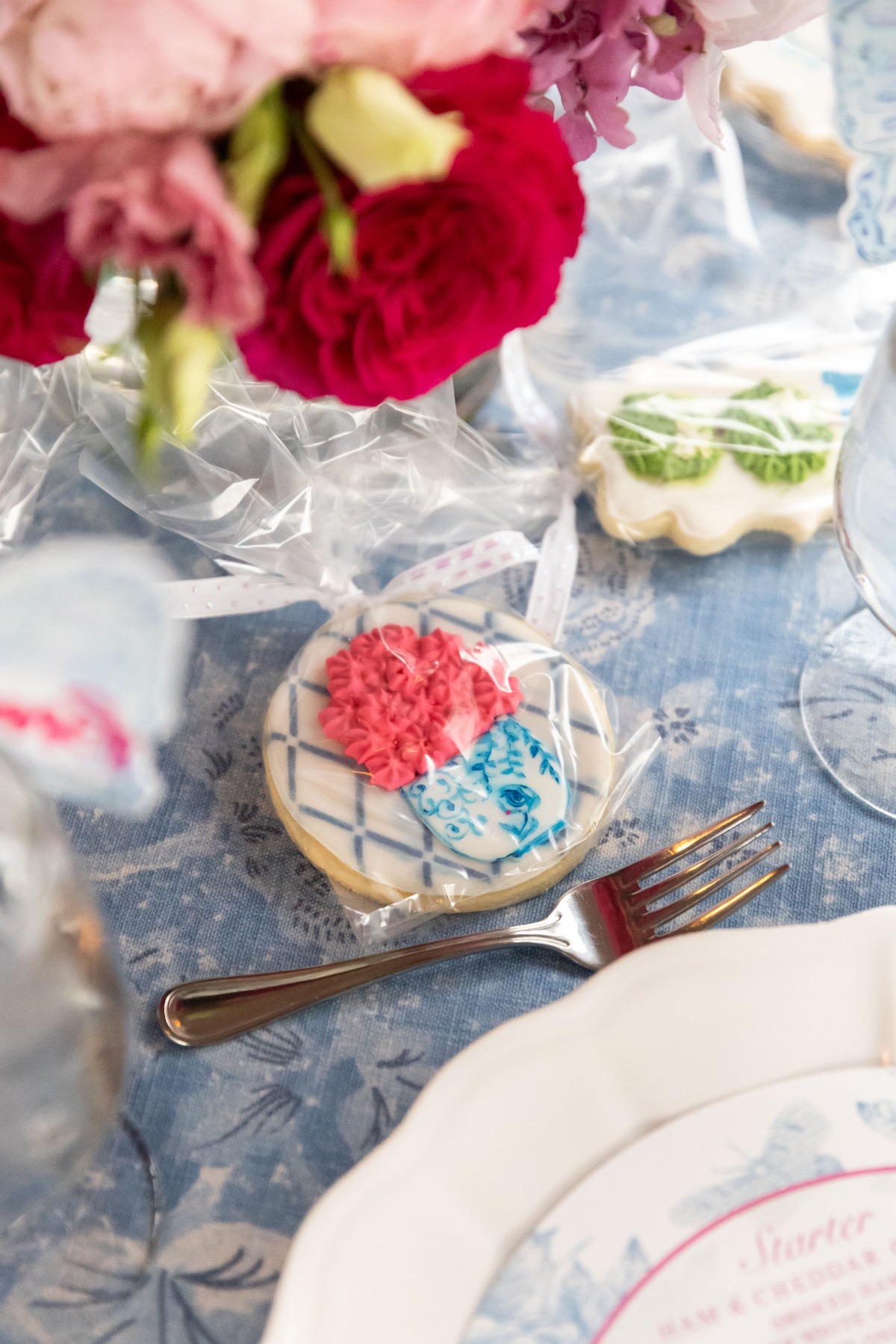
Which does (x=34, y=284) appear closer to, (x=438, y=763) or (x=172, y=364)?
(x=172, y=364)

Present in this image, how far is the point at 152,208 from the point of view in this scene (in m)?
0.31

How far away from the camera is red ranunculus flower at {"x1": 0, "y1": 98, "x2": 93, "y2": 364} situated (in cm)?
36

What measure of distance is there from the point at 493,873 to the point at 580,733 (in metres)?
0.08

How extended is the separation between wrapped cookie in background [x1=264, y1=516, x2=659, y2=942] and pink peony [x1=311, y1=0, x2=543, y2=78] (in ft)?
0.94

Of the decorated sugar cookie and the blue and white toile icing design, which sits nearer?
the blue and white toile icing design

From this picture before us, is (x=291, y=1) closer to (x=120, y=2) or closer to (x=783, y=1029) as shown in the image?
(x=120, y=2)

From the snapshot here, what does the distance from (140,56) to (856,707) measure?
0.47 metres

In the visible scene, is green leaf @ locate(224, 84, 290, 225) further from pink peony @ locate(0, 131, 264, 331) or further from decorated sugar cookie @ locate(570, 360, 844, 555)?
decorated sugar cookie @ locate(570, 360, 844, 555)

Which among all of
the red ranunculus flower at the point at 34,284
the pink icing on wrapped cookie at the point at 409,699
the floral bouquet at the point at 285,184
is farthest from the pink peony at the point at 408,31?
the pink icing on wrapped cookie at the point at 409,699

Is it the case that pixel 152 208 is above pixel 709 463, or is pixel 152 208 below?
above

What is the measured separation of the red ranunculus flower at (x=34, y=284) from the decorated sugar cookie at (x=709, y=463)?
1.11 feet

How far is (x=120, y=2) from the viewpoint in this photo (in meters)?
0.28

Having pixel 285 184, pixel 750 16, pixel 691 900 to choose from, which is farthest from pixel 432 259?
pixel 691 900

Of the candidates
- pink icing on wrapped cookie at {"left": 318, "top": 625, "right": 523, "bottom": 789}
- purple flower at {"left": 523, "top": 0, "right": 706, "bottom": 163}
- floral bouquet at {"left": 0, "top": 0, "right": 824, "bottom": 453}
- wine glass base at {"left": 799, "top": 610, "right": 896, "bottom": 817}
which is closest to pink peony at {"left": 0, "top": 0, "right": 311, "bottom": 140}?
floral bouquet at {"left": 0, "top": 0, "right": 824, "bottom": 453}
